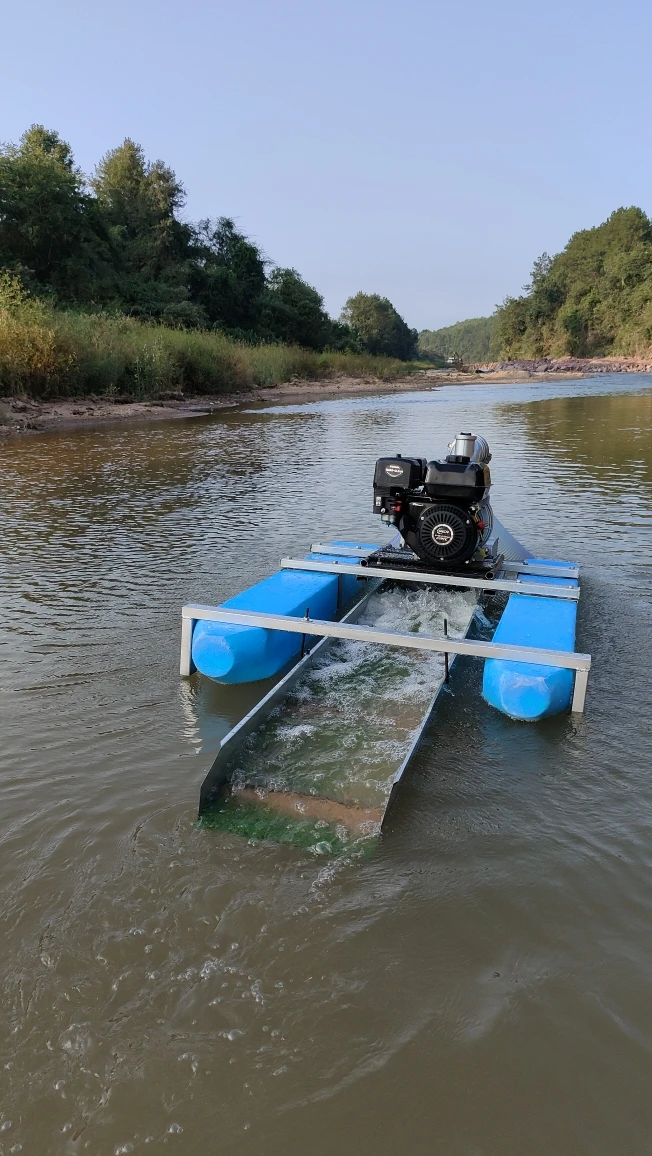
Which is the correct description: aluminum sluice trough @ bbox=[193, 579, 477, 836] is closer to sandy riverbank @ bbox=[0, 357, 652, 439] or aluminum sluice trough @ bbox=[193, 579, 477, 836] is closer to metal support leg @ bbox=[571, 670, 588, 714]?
metal support leg @ bbox=[571, 670, 588, 714]

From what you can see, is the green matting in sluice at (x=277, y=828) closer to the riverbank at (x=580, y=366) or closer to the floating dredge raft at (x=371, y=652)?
the floating dredge raft at (x=371, y=652)

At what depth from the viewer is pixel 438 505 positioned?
5406mm

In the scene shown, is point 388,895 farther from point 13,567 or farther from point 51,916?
point 13,567

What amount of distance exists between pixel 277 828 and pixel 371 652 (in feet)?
6.55

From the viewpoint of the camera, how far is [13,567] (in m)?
7.02

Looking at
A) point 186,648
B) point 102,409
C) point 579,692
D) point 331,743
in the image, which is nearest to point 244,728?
point 331,743

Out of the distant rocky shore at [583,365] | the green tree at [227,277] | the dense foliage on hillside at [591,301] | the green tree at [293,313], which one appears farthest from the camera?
the dense foliage on hillside at [591,301]

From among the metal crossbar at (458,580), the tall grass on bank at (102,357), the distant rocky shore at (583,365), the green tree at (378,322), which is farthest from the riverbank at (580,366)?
the metal crossbar at (458,580)

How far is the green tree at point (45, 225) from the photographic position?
1289 inches

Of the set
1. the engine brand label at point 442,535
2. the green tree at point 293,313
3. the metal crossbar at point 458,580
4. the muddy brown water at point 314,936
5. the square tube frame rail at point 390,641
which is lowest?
the muddy brown water at point 314,936

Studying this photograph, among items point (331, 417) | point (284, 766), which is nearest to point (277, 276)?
point (331, 417)

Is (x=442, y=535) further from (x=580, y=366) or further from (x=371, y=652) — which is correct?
(x=580, y=366)

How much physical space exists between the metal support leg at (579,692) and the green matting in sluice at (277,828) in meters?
1.56

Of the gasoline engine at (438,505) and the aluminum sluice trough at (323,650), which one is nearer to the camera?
the aluminum sluice trough at (323,650)
